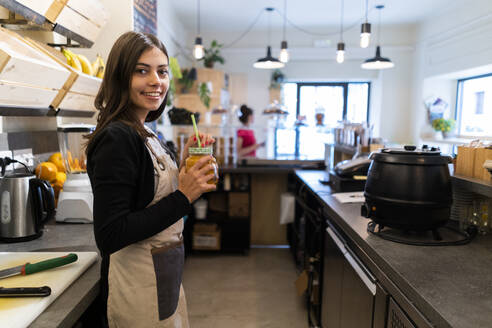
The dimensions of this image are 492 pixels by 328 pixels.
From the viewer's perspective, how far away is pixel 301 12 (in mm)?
5531

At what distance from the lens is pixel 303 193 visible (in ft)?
10.4

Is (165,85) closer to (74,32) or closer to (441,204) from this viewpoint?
(441,204)

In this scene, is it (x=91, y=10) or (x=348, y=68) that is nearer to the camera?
(x=91, y=10)

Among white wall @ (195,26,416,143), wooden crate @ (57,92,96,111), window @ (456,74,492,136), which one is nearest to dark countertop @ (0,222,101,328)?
wooden crate @ (57,92,96,111)

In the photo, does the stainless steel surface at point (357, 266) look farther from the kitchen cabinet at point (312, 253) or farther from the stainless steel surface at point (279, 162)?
the stainless steel surface at point (279, 162)

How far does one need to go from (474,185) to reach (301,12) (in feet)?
16.1

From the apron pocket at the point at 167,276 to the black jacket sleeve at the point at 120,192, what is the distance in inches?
5.8

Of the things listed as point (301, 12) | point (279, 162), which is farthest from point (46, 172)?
point (301, 12)

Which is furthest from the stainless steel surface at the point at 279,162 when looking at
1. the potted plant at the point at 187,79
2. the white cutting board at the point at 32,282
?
the white cutting board at the point at 32,282

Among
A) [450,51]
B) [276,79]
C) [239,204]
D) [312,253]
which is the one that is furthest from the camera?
[276,79]

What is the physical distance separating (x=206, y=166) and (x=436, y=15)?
239 inches

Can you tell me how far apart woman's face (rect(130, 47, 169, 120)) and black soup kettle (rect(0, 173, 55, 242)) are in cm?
73

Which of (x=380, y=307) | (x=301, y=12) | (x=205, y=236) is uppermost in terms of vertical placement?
(x=301, y=12)

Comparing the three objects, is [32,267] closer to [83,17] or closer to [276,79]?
[83,17]
